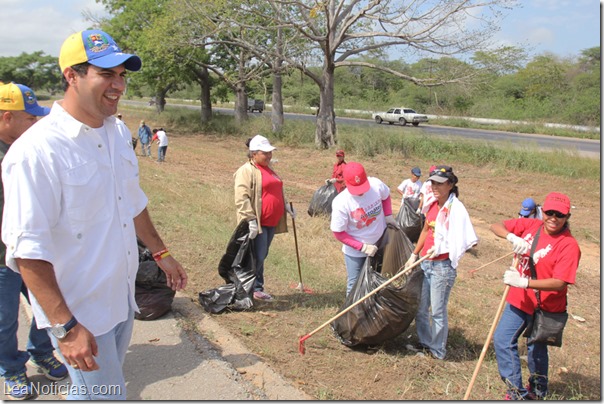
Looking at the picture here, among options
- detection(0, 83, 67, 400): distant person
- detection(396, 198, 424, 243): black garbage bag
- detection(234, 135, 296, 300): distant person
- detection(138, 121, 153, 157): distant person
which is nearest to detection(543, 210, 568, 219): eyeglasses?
detection(234, 135, 296, 300): distant person

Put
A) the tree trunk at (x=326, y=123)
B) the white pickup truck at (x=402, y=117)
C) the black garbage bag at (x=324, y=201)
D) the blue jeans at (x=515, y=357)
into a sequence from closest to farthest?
the blue jeans at (x=515, y=357) < the black garbage bag at (x=324, y=201) < the tree trunk at (x=326, y=123) < the white pickup truck at (x=402, y=117)

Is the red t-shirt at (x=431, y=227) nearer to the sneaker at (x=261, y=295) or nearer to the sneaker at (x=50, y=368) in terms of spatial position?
the sneaker at (x=261, y=295)

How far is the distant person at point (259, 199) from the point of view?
16.3 ft

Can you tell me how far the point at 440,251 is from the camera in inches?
163

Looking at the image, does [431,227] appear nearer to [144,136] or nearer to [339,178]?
[339,178]

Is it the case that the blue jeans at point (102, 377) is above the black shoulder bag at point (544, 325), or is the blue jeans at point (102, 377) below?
above

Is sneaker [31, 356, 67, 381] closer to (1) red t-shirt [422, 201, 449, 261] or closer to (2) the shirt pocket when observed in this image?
(2) the shirt pocket

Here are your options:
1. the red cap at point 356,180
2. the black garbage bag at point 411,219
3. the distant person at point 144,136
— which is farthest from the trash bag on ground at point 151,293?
the distant person at point 144,136

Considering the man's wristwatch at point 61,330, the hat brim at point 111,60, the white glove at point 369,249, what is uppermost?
the hat brim at point 111,60

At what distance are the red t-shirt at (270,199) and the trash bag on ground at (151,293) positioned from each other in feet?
3.87

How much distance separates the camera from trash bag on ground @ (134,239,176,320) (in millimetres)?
4352

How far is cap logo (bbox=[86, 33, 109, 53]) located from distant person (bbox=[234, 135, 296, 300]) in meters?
2.96

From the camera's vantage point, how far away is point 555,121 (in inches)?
1464

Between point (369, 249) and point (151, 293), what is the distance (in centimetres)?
197
